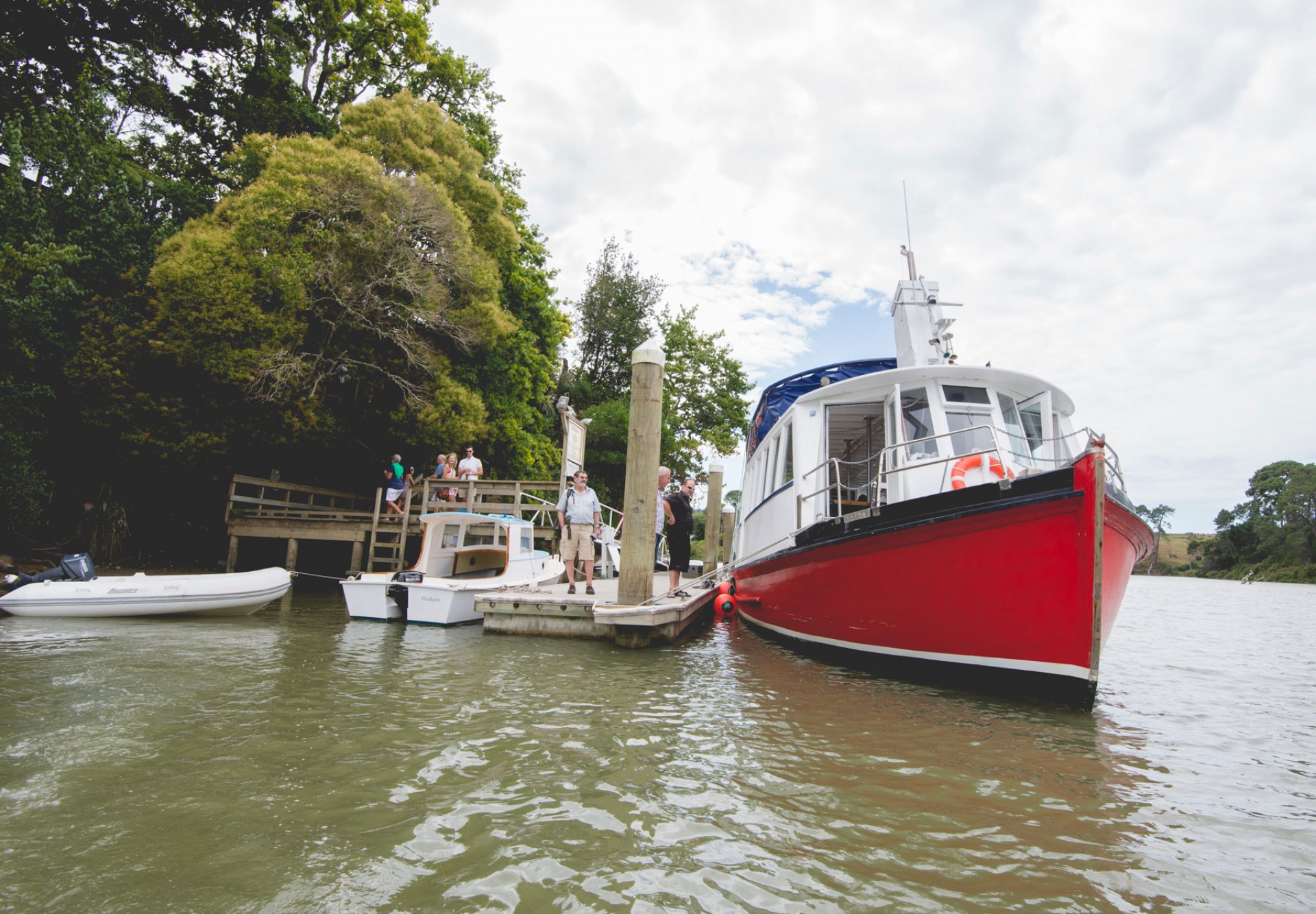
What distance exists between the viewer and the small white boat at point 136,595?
8.34 meters

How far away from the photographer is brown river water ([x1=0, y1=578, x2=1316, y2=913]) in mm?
2350

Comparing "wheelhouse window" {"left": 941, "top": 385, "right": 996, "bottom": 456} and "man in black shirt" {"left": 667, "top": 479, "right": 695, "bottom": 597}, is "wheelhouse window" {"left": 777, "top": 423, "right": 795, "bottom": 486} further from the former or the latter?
"wheelhouse window" {"left": 941, "top": 385, "right": 996, "bottom": 456}

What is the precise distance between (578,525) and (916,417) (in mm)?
4522

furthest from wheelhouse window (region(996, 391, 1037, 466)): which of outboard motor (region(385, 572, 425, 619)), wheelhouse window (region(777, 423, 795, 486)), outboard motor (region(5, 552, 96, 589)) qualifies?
outboard motor (region(5, 552, 96, 589))

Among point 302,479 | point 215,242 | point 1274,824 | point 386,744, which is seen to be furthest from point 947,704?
point 302,479

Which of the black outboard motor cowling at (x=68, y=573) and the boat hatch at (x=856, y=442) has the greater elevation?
the boat hatch at (x=856, y=442)

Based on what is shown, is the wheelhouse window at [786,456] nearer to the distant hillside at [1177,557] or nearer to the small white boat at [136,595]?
the small white boat at [136,595]

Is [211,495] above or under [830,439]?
under

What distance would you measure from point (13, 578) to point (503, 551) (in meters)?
6.25

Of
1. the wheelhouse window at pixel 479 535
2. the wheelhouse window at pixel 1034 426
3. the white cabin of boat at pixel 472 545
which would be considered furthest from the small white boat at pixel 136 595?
the wheelhouse window at pixel 1034 426

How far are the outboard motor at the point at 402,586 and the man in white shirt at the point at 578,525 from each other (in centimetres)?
207

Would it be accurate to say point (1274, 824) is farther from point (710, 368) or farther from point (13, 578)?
point (710, 368)

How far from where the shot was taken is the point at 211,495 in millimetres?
16578

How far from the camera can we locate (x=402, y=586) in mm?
9125
